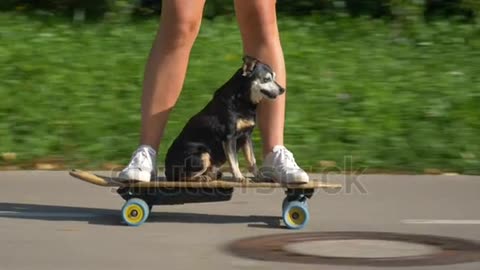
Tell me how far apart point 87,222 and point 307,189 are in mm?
1169

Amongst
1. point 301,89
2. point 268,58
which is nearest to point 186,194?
point 268,58

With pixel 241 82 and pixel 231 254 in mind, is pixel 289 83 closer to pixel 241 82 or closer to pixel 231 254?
pixel 241 82

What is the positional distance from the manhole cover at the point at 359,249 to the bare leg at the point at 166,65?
35.3 inches

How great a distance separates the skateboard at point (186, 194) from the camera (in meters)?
6.48

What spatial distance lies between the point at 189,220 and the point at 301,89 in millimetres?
3160

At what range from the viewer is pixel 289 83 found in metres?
9.80

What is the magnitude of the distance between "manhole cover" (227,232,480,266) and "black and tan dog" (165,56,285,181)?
50 cm

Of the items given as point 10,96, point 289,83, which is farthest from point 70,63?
point 289,83

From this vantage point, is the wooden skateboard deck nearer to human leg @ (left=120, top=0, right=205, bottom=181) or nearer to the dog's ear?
human leg @ (left=120, top=0, right=205, bottom=181)

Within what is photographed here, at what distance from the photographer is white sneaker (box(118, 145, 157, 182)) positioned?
6496 mm

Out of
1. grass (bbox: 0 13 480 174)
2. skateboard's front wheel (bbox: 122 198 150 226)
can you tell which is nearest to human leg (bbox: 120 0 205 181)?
skateboard's front wheel (bbox: 122 198 150 226)

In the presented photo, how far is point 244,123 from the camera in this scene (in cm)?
651

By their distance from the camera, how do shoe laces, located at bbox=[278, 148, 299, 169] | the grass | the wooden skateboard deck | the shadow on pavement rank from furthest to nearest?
the grass → the shadow on pavement → shoe laces, located at bbox=[278, 148, 299, 169] → the wooden skateboard deck

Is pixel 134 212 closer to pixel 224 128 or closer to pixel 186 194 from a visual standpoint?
pixel 186 194
